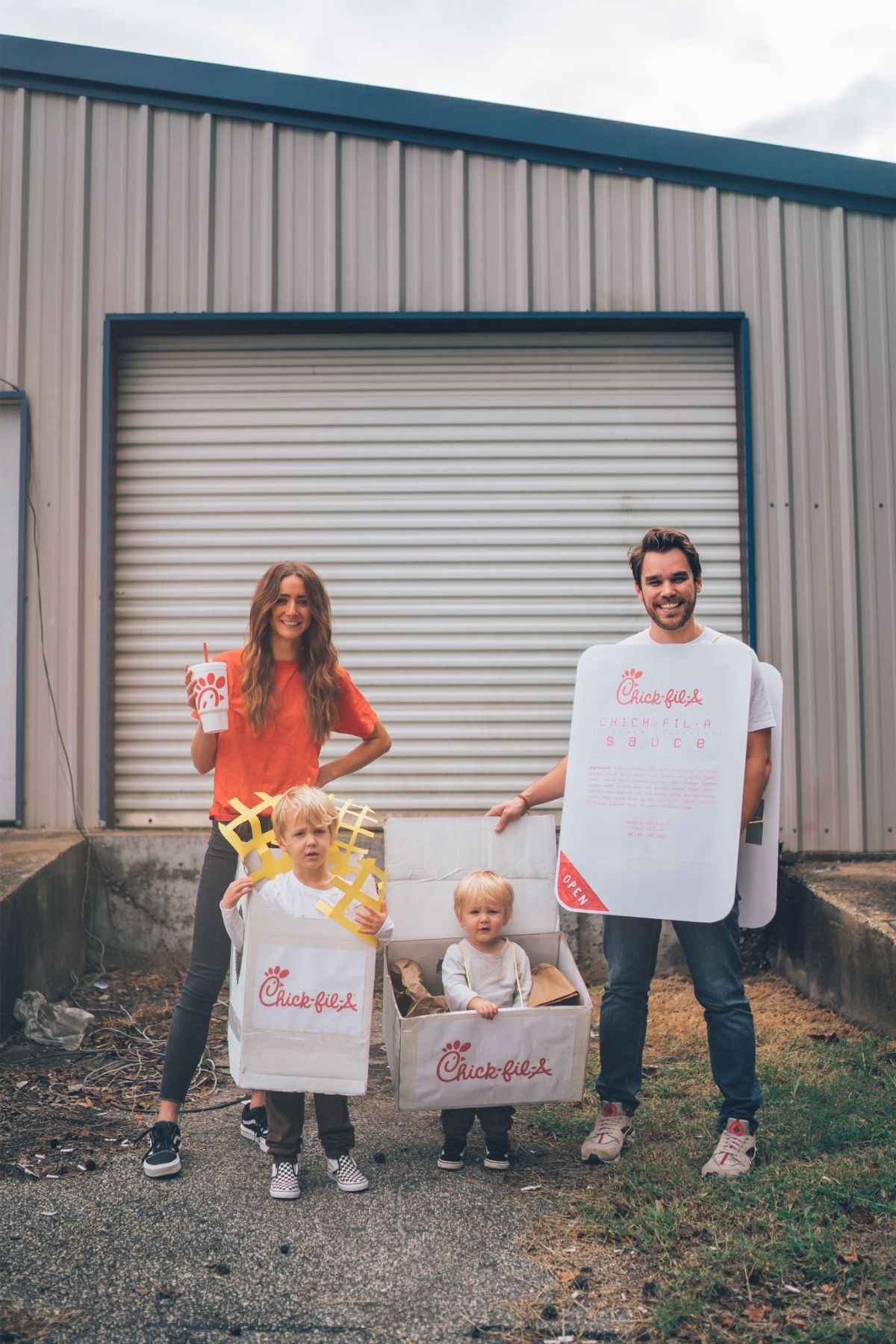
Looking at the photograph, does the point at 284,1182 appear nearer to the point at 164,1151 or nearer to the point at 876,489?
the point at 164,1151

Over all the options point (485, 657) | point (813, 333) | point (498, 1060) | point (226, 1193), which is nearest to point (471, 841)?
point (498, 1060)

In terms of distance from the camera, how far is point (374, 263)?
6645mm

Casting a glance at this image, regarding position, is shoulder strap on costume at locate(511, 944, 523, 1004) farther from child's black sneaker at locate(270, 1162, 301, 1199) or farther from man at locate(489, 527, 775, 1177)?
child's black sneaker at locate(270, 1162, 301, 1199)

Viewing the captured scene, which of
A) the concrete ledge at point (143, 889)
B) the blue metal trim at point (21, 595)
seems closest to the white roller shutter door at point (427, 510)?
the concrete ledge at point (143, 889)

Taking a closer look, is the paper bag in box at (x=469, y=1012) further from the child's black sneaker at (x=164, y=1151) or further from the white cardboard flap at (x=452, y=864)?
the child's black sneaker at (x=164, y=1151)

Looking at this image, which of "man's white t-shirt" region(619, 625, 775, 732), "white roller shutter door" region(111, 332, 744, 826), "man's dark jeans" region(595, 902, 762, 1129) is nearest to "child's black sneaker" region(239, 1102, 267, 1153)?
"man's dark jeans" region(595, 902, 762, 1129)

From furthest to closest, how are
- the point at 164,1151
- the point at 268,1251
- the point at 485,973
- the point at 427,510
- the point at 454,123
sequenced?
the point at 427,510
the point at 454,123
the point at 485,973
the point at 164,1151
the point at 268,1251

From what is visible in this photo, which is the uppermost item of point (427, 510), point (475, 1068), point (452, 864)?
point (427, 510)

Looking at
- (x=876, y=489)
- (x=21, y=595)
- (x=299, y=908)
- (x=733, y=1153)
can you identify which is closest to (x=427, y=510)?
(x=21, y=595)

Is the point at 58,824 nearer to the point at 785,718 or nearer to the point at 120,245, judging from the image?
the point at 120,245

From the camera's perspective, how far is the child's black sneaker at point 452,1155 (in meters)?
3.62

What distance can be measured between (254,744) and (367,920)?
0.78 m

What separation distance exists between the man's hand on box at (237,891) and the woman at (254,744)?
9.4 inches

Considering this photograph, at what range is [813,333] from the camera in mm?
6641
